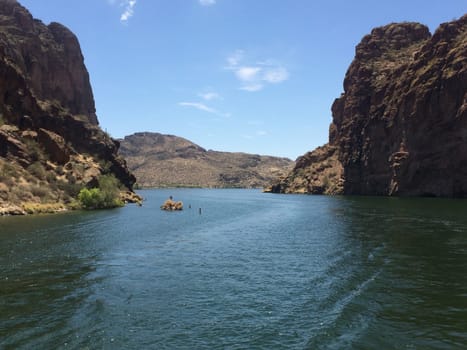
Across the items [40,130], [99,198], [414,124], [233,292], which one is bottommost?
[233,292]

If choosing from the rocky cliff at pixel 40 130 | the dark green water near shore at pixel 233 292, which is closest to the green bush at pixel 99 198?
the rocky cliff at pixel 40 130

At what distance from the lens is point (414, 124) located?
140 meters

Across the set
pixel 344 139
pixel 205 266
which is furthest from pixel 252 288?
pixel 344 139

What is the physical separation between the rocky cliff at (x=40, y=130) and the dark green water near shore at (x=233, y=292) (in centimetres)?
3798

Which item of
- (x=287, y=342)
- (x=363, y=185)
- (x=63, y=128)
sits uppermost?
(x=63, y=128)

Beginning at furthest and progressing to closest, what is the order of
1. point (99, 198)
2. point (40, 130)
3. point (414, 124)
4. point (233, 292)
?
1. point (414, 124)
2. point (40, 130)
3. point (99, 198)
4. point (233, 292)

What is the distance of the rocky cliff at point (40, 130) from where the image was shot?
267 ft

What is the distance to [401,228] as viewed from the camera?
54.8 m

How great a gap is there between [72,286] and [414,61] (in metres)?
157

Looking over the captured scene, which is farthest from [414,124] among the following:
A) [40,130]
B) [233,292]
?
[233,292]

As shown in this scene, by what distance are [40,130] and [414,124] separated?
394ft

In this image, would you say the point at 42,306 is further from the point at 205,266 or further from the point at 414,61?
the point at 414,61

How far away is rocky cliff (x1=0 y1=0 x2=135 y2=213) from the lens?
267 feet

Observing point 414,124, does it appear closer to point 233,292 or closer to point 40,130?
point 40,130
